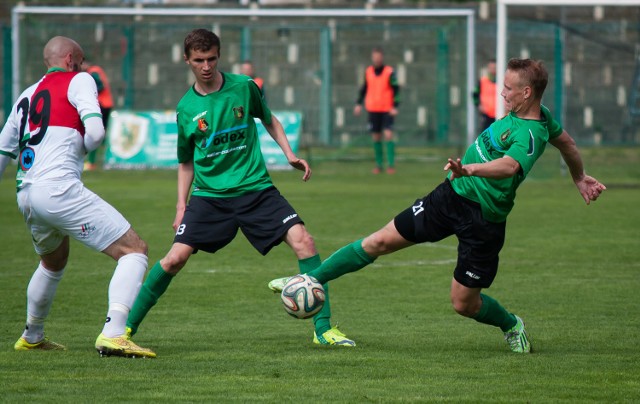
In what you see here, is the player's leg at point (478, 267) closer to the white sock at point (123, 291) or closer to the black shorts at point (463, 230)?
the black shorts at point (463, 230)

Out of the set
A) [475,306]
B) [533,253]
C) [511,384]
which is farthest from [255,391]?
[533,253]

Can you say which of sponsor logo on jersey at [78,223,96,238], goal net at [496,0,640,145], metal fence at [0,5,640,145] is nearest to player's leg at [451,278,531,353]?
sponsor logo on jersey at [78,223,96,238]

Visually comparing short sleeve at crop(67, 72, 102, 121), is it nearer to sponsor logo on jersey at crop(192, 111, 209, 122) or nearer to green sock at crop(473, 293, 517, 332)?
sponsor logo on jersey at crop(192, 111, 209, 122)

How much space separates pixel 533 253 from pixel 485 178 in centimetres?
538

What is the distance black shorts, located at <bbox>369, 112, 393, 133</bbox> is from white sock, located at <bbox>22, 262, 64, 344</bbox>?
15603 mm

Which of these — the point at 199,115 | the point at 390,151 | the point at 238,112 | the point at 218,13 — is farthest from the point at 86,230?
the point at 218,13

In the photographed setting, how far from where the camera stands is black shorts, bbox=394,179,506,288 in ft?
22.2

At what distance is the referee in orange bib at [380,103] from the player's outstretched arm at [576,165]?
49.0 ft

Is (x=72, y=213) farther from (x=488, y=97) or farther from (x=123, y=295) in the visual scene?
(x=488, y=97)

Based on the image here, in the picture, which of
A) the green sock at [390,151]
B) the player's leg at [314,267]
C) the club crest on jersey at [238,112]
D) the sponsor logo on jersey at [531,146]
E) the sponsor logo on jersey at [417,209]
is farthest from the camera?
the green sock at [390,151]

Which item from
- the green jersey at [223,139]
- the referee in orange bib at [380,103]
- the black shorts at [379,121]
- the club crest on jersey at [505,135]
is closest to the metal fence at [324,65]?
the referee in orange bib at [380,103]

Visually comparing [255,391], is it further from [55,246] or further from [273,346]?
[55,246]

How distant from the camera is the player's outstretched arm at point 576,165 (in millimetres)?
7000

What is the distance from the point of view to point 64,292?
9461 mm
